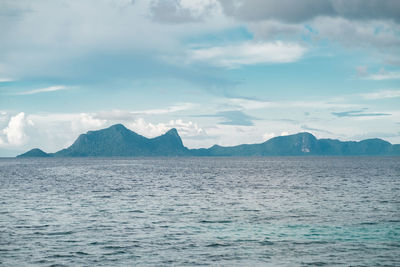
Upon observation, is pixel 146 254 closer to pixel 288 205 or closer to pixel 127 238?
pixel 127 238

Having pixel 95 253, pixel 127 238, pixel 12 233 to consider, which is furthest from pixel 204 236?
pixel 12 233

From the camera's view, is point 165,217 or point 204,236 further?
point 165,217

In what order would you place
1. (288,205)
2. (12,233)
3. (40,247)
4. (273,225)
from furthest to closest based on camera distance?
(288,205), (273,225), (12,233), (40,247)

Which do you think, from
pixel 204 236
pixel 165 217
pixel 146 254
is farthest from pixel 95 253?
pixel 165 217

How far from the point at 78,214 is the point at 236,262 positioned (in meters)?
24.9

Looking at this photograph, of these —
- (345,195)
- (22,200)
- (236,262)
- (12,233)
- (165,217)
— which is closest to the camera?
(236,262)

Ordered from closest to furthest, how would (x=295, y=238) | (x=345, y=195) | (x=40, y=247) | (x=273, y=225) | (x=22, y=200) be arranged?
(x=40, y=247) → (x=295, y=238) → (x=273, y=225) → (x=22, y=200) → (x=345, y=195)

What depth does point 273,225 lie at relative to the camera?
36812 millimetres

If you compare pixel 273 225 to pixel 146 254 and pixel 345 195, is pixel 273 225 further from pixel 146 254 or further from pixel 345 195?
pixel 345 195

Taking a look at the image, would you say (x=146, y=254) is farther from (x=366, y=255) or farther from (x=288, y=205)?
(x=288, y=205)

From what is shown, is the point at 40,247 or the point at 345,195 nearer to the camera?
the point at 40,247

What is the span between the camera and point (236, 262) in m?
25.0

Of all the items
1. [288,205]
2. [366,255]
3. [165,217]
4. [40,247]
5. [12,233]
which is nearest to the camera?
[366,255]

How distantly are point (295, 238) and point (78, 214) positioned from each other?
82.9ft
